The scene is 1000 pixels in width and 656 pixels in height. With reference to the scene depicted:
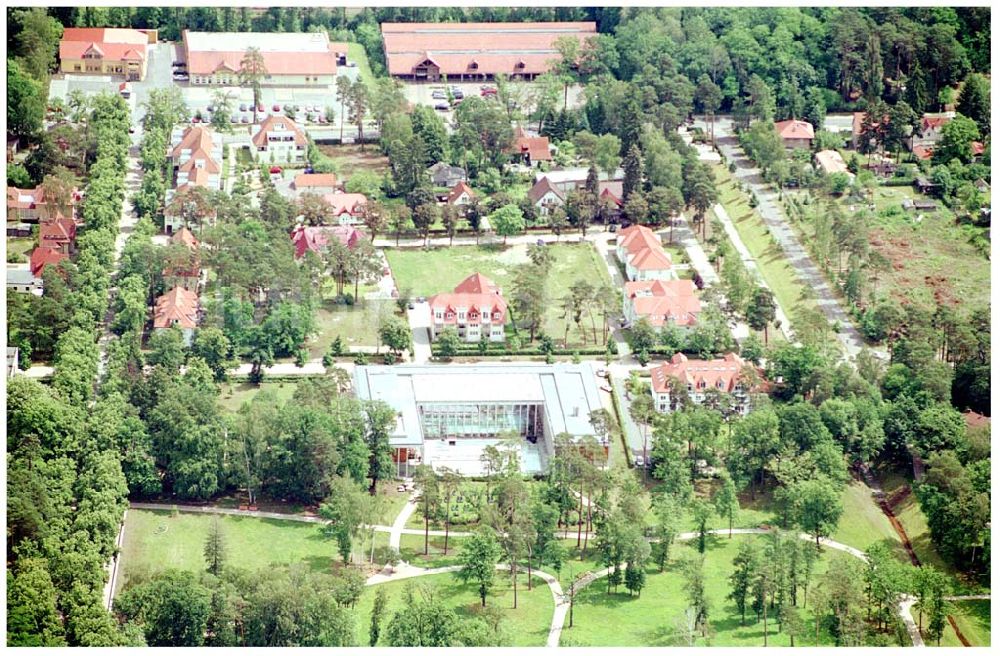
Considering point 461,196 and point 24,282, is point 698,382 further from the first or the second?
point 24,282

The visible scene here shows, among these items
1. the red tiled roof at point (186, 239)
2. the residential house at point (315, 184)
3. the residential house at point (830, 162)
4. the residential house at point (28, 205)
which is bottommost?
the red tiled roof at point (186, 239)

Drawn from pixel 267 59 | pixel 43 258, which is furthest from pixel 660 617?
pixel 267 59

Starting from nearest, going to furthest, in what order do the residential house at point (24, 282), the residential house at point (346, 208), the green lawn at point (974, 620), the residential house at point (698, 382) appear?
the green lawn at point (974, 620) < the residential house at point (698, 382) < the residential house at point (24, 282) < the residential house at point (346, 208)

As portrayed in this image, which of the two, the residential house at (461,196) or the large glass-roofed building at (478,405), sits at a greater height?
the residential house at (461,196)

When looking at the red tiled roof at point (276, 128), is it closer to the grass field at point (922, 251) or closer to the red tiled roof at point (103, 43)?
the red tiled roof at point (103, 43)

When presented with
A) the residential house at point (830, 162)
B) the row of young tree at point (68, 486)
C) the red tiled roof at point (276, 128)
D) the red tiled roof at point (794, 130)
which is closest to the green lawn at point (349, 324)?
the row of young tree at point (68, 486)

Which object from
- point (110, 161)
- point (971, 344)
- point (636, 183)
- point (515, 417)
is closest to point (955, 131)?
point (636, 183)
